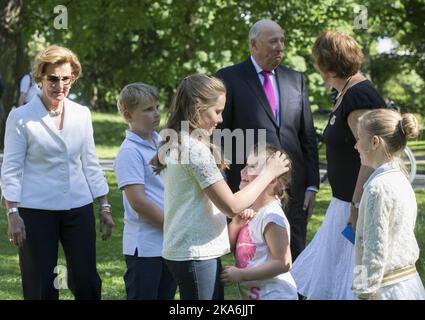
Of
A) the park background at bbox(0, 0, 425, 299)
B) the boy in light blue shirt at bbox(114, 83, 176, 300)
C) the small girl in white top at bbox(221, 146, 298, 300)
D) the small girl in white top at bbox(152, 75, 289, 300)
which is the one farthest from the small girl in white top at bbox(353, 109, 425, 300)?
the park background at bbox(0, 0, 425, 299)

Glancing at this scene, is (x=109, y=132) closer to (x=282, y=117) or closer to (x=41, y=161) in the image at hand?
(x=282, y=117)

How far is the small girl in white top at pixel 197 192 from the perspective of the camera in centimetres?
417

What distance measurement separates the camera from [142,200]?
16.8 ft

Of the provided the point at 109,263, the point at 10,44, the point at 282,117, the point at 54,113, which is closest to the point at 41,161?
the point at 54,113

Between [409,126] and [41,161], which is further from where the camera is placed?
[41,161]

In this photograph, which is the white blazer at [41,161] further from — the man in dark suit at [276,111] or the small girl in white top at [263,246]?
the man in dark suit at [276,111]

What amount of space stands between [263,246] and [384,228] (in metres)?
0.61

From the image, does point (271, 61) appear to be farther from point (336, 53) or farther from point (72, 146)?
point (72, 146)

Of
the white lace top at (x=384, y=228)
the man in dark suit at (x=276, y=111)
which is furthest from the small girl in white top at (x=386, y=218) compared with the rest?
the man in dark suit at (x=276, y=111)

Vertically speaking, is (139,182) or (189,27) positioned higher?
(189,27)

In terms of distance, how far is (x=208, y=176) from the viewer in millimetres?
4148

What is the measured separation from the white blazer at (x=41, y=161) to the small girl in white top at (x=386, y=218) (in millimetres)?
1745
